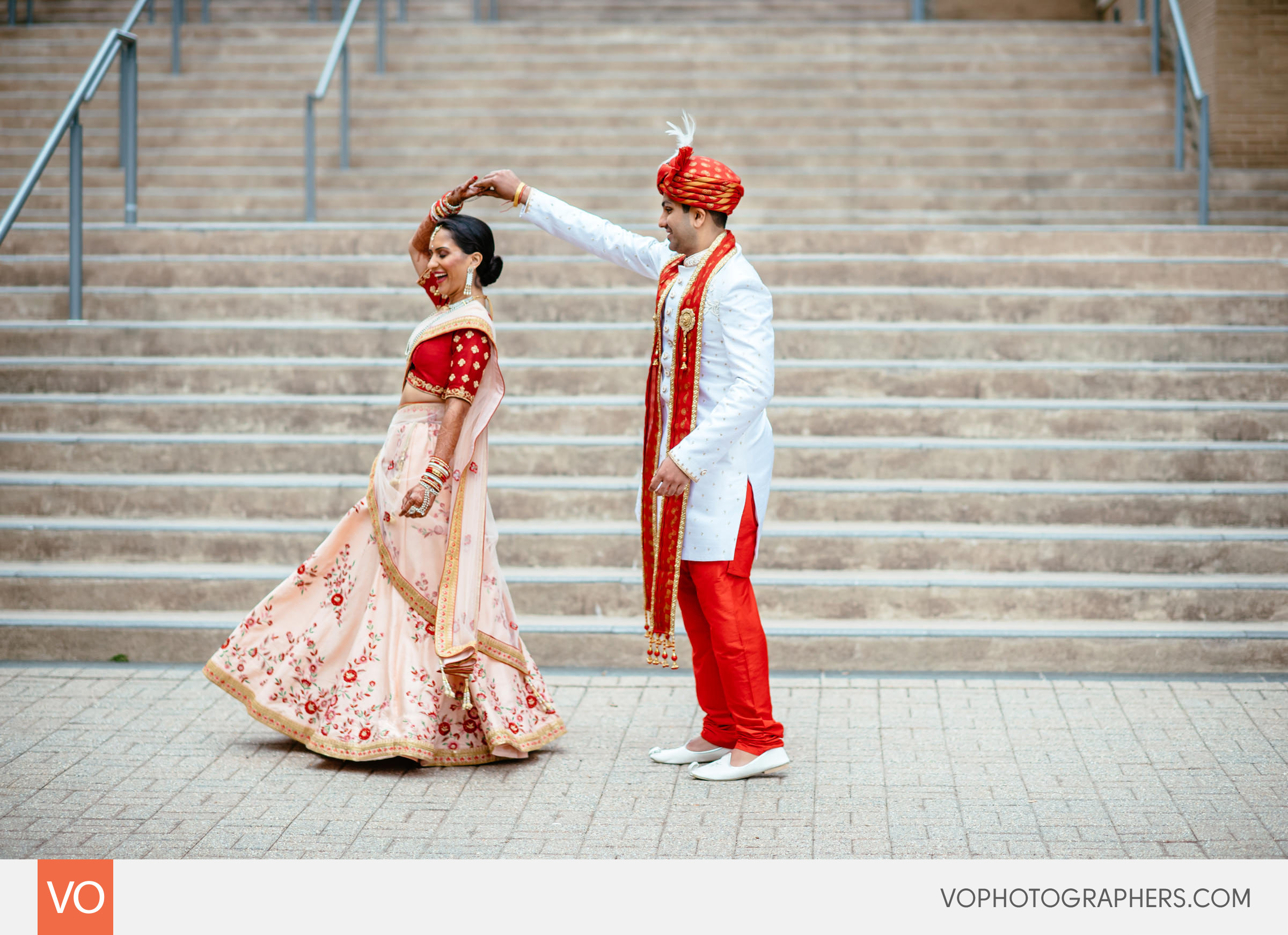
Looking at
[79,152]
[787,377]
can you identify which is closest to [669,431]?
[787,377]

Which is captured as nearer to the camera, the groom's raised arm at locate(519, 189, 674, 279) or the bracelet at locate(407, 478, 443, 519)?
the bracelet at locate(407, 478, 443, 519)

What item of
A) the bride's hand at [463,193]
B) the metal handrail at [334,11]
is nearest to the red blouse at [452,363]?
the bride's hand at [463,193]

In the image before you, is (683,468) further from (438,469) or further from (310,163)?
(310,163)

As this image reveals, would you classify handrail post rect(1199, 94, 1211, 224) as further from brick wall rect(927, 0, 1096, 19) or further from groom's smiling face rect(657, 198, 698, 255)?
groom's smiling face rect(657, 198, 698, 255)

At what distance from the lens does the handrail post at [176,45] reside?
10.8 meters

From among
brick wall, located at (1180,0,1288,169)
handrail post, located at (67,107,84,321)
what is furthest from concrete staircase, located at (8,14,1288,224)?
handrail post, located at (67,107,84,321)

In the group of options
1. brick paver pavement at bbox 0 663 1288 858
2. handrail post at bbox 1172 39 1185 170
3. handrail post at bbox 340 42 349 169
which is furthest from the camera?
handrail post at bbox 340 42 349 169

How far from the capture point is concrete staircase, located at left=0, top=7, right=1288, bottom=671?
6156 millimetres

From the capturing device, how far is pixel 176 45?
35.9ft

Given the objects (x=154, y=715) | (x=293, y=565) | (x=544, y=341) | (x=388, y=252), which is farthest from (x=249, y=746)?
(x=388, y=252)

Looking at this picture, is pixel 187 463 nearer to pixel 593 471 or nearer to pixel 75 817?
pixel 593 471

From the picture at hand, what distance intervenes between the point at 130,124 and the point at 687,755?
574cm

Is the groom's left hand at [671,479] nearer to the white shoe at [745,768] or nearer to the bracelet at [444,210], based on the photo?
the white shoe at [745,768]

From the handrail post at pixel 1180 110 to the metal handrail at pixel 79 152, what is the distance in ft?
21.4
